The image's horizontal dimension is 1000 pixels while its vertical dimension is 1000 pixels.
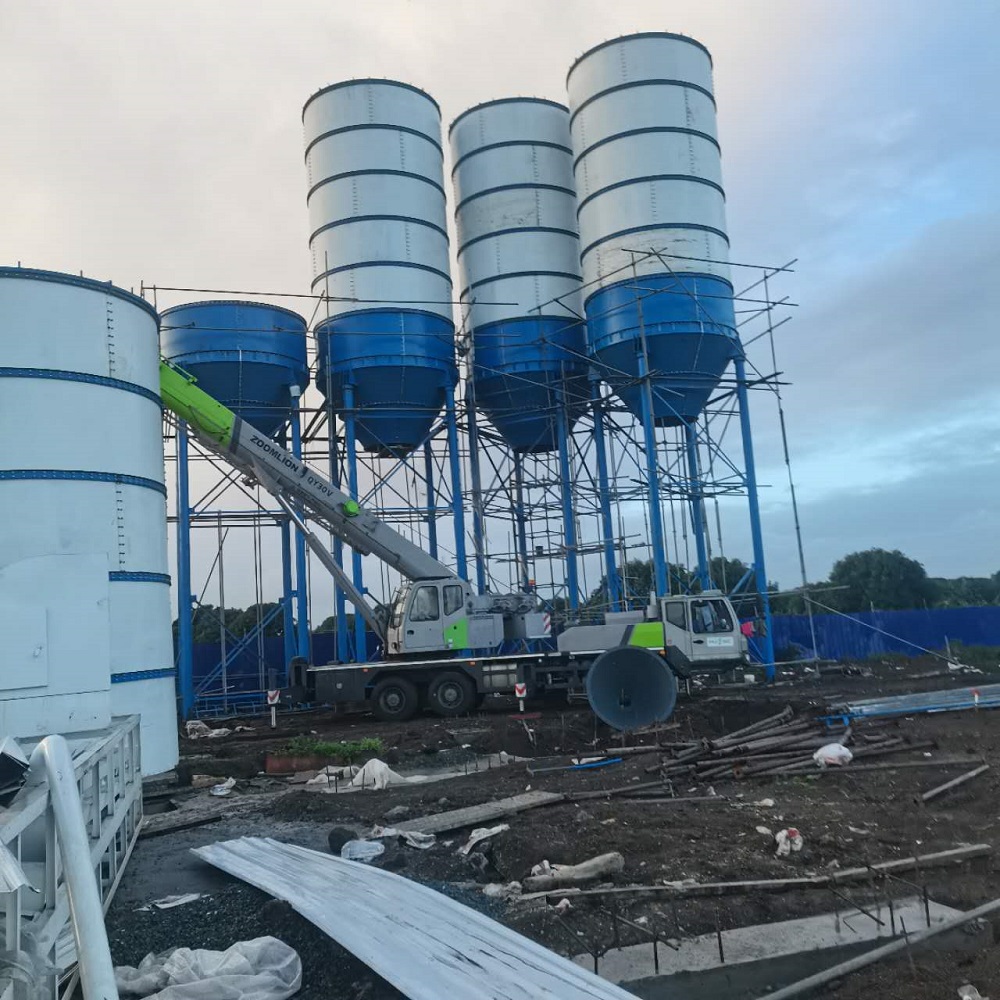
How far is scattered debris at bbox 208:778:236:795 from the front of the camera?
11.4 metres

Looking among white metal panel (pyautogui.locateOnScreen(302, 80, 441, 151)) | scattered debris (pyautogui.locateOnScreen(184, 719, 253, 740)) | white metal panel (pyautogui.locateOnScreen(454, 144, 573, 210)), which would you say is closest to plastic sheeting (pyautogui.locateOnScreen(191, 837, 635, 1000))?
scattered debris (pyautogui.locateOnScreen(184, 719, 253, 740))

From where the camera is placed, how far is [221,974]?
15.5 ft

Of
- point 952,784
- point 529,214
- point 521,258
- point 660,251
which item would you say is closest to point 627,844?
point 952,784

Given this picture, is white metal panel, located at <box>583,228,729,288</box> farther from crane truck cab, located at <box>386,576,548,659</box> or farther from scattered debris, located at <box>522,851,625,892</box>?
scattered debris, located at <box>522,851,625,892</box>

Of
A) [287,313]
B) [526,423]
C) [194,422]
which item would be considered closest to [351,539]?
[194,422]

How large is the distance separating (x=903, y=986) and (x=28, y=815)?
4.34 metres

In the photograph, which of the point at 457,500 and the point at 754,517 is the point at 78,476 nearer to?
the point at 457,500

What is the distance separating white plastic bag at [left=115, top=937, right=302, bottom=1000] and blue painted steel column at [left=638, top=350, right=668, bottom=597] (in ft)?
56.1

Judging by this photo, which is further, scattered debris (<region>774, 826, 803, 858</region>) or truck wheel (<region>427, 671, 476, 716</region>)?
truck wheel (<region>427, 671, 476, 716</region>)

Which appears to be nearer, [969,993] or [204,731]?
[969,993]

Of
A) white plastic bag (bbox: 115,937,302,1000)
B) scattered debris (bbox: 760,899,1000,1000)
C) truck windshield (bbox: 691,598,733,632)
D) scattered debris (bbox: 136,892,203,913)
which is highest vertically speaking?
truck windshield (bbox: 691,598,733,632)

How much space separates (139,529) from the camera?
39.5ft

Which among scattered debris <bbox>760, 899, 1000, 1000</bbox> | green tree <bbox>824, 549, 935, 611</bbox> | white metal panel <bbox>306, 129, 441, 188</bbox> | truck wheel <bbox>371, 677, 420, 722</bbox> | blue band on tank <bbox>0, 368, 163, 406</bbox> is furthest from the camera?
green tree <bbox>824, 549, 935, 611</bbox>

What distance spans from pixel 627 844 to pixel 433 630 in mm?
11981
